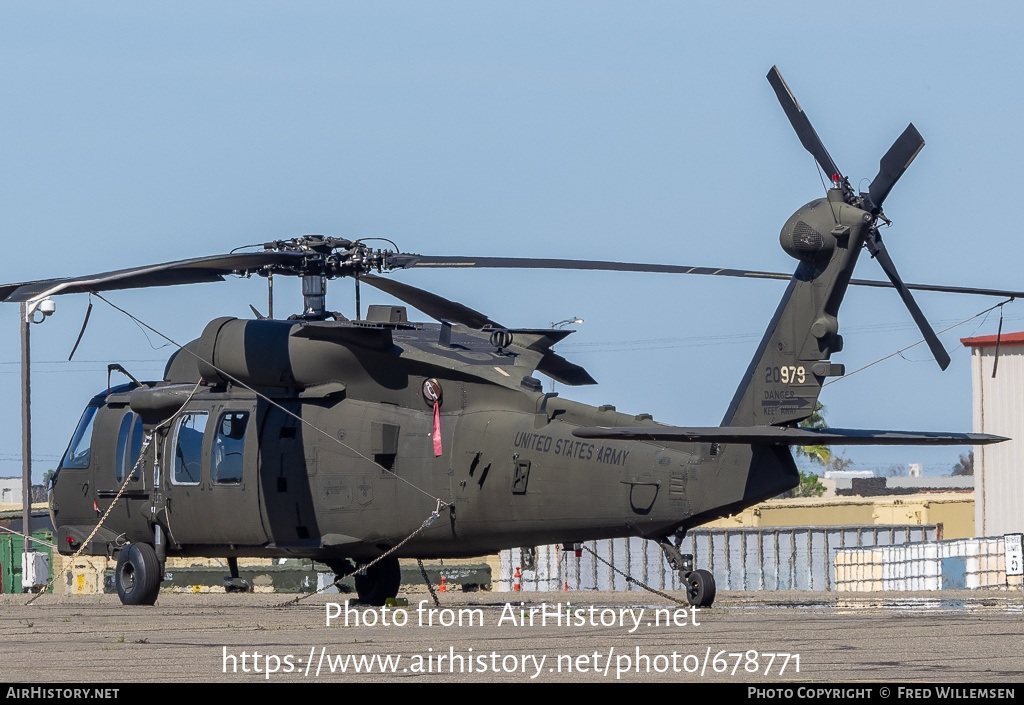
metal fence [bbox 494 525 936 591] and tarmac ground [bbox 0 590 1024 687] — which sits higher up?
tarmac ground [bbox 0 590 1024 687]

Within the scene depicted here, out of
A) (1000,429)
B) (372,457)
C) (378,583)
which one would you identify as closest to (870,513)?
(1000,429)

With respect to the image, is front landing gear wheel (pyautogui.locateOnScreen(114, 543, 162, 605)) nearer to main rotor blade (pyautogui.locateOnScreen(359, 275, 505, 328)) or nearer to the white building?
main rotor blade (pyautogui.locateOnScreen(359, 275, 505, 328))

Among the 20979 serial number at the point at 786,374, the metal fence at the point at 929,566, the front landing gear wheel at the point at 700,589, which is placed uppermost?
the 20979 serial number at the point at 786,374

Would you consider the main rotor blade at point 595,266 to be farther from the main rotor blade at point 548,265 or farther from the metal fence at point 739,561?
the metal fence at point 739,561

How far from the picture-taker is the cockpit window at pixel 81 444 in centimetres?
2300

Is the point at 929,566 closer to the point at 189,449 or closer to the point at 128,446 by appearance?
the point at 189,449

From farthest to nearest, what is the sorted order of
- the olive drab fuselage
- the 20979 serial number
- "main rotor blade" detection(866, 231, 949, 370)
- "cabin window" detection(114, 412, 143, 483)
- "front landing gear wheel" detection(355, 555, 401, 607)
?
1. "front landing gear wheel" detection(355, 555, 401, 607)
2. "cabin window" detection(114, 412, 143, 483)
3. the olive drab fuselage
4. the 20979 serial number
5. "main rotor blade" detection(866, 231, 949, 370)

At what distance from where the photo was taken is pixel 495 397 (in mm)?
20250

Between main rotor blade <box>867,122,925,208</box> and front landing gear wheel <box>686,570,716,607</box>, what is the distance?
17.8ft

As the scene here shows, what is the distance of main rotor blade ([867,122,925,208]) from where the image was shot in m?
17.3

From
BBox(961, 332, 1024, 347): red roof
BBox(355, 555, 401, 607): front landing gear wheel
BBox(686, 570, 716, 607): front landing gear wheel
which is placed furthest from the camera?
BBox(961, 332, 1024, 347): red roof

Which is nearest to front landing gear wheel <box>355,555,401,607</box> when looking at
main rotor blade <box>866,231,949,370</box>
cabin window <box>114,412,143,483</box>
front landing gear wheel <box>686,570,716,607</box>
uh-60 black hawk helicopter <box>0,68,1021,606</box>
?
uh-60 black hawk helicopter <box>0,68,1021,606</box>

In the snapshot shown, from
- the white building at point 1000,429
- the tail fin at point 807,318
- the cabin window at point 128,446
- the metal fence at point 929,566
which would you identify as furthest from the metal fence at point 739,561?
the tail fin at point 807,318
